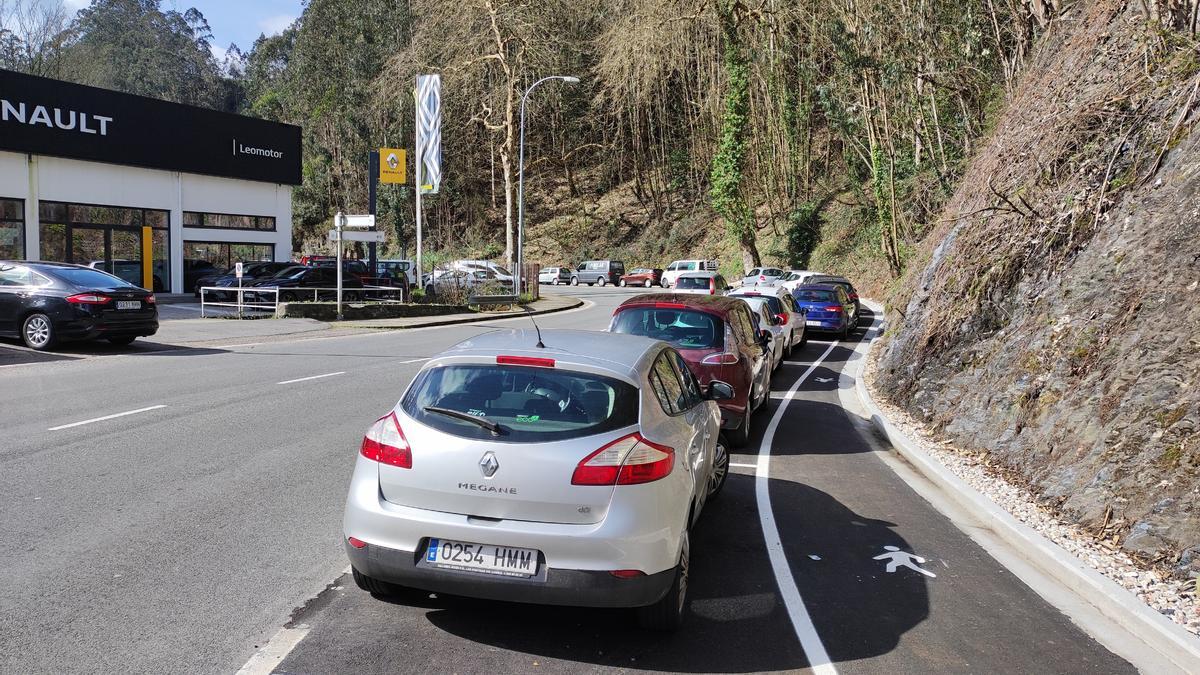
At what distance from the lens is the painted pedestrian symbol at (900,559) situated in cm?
573

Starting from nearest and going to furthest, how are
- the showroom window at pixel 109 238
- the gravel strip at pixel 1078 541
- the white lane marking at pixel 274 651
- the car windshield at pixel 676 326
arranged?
the white lane marking at pixel 274 651 < the gravel strip at pixel 1078 541 < the car windshield at pixel 676 326 < the showroom window at pixel 109 238

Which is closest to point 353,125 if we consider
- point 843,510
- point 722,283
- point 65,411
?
point 722,283

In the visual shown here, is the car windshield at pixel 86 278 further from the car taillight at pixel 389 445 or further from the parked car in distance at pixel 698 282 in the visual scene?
the parked car in distance at pixel 698 282

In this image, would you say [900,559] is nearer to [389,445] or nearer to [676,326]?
[389,445]

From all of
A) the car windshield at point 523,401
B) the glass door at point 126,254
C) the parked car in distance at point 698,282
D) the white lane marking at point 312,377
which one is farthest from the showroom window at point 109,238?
the car windshield at point 523,401

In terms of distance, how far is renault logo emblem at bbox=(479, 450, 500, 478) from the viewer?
166 inches

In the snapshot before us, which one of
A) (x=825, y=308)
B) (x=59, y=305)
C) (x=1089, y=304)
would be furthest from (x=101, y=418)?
(x=825, y=308)

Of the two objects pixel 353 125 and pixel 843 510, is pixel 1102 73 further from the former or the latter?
pixel 353 125

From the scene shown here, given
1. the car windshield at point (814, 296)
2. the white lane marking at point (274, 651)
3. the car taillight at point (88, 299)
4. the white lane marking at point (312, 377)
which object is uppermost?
the car windshield at point (814, 296)

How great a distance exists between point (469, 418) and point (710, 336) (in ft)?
18.4

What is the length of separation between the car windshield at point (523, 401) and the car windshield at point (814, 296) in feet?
64.7

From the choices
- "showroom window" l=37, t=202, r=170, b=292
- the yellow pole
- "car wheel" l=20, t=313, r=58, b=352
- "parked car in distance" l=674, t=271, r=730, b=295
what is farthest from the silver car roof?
the yellow pole

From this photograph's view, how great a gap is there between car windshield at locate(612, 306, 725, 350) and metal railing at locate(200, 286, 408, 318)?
58.9ft

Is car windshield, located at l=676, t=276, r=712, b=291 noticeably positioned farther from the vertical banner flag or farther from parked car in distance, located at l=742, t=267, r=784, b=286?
the vertical banner flag
